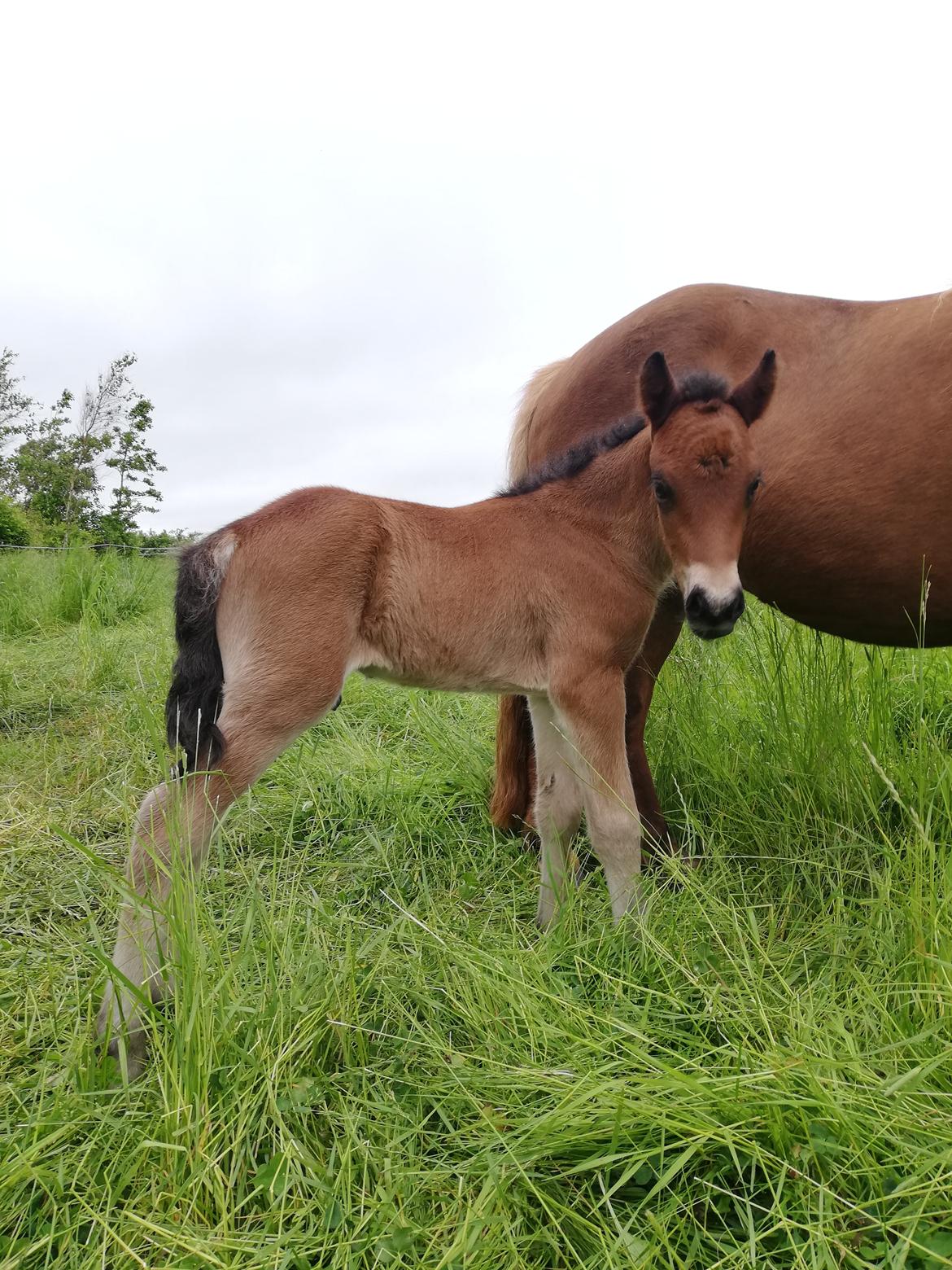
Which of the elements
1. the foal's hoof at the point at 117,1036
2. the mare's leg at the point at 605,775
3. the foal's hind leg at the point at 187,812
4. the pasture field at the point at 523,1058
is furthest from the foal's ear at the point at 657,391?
the foal's hoof at the point at 117,1036

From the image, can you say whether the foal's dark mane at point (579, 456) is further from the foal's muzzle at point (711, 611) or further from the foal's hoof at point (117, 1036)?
the foal's hoof at point (117, 1036)

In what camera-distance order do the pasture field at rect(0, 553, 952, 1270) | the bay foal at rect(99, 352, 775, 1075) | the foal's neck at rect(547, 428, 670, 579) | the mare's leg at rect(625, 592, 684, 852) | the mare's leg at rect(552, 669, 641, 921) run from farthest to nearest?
the mare's leg at rect(625, 592, 684, 852), the foal's neck at rect(547, 428, 670, 579), the mare's leg at rect(552, 669, 641, 921), the bay foal at rect(99, 352, 775, 1075), the pasture field at rect(0, 553, 952, 1270)

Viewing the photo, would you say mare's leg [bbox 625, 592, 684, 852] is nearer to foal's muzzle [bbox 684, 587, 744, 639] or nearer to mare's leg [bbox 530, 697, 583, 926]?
mare's leg [bbox 530, 697, 583, 926]

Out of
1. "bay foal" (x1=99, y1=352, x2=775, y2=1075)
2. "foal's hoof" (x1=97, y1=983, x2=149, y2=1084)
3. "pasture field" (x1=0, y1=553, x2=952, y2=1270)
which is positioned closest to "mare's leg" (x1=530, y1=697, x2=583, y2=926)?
"bay foal" (x1=99, y1=352, x2=775, y2=1075)

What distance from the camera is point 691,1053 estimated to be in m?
2.01

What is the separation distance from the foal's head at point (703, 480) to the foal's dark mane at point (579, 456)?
0.35 meters

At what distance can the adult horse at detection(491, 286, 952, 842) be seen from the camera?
10.5 ft

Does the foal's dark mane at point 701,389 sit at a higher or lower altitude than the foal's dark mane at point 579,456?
higher

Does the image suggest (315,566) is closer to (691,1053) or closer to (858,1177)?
(691,1053)

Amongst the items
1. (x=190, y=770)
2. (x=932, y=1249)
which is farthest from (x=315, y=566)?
(x=932, y=1249)

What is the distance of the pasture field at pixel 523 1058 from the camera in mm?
1548

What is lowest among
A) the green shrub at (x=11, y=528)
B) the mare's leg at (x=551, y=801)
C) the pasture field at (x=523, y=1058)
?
the pasture field at (x=523, y=1058)

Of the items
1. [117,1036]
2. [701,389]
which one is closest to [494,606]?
[701,389]

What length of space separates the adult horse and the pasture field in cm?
40
